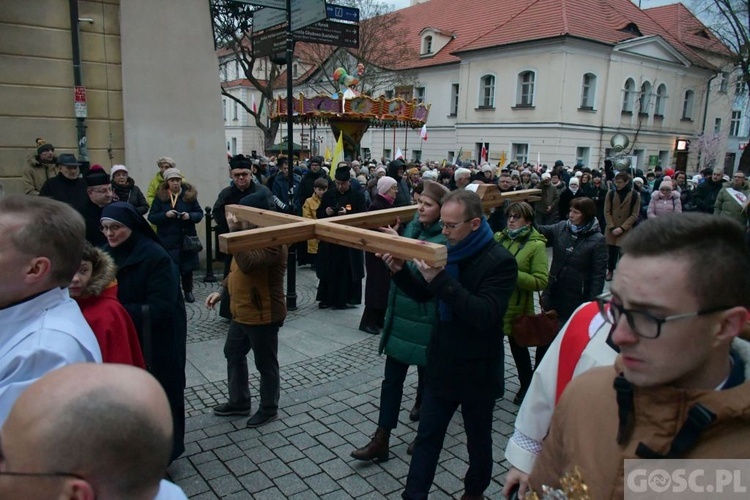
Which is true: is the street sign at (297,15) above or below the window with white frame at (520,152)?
above

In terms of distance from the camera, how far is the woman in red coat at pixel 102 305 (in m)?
2.62

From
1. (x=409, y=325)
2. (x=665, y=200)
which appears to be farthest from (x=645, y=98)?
(x=409, y=325)

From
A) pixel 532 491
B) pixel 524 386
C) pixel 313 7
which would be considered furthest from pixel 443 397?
pixel 313 7

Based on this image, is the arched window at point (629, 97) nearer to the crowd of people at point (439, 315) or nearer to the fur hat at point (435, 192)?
the crowd of people at point (439, 315)

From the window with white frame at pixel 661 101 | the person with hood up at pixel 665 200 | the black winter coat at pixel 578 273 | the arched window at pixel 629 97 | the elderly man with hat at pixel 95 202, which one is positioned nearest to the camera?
the black winter coat at pixel 578 273

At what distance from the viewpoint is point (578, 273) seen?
4988 mm

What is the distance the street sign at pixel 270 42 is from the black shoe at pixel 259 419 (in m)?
4.41

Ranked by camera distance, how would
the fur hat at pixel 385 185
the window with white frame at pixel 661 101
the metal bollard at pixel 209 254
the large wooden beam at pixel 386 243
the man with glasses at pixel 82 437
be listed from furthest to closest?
the window with white frame at pixel 661 101 < the metal bollard at pixel 209 254 < the fur hat at pixel 385 185 < the large wooden beam at pixel 386 243 < the man with glasses at pixel 82 437

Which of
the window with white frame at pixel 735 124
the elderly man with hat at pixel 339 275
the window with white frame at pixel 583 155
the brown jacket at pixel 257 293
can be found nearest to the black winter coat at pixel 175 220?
the elderly man with hat at pixel 339 275

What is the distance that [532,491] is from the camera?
1.63m

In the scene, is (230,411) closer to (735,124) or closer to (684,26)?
(684,26)

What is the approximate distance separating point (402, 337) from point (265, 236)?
4.91 feet

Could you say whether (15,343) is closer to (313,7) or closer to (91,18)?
(313,7)

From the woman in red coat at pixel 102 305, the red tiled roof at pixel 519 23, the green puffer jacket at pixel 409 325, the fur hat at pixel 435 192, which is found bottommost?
the green puffer jacket at pixel 409 325
